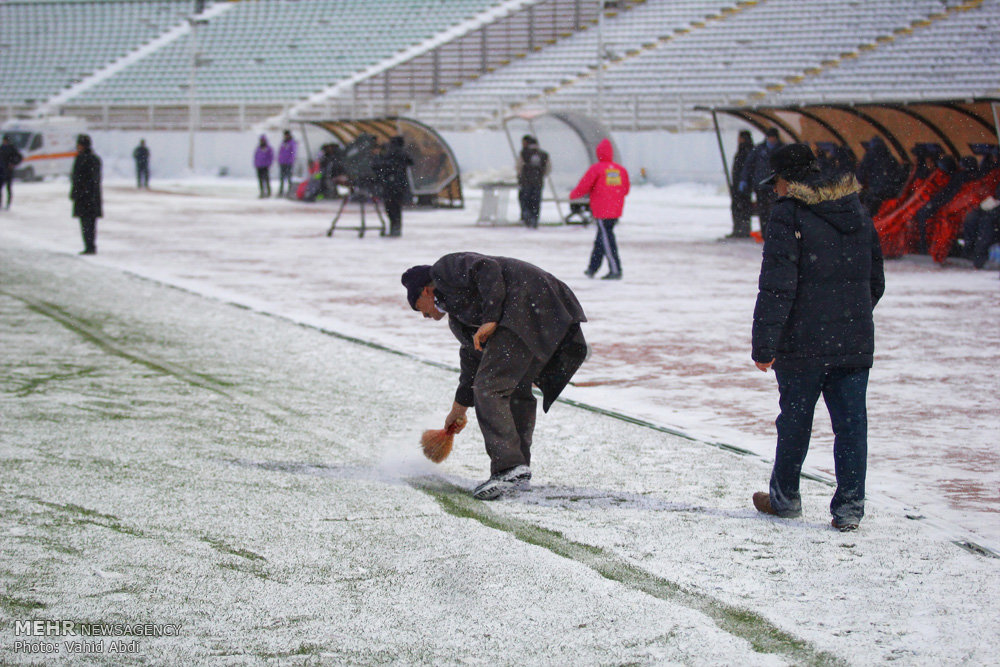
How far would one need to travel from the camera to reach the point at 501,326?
5.18 meters

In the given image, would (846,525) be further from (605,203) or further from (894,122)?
(894,122)

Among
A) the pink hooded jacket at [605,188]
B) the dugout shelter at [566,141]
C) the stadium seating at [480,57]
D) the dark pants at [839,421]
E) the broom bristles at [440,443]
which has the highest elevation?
the stadium seating at [480,57]

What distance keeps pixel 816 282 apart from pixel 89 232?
44.9 feet

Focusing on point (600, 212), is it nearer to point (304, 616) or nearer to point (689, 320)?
point (689, 320)

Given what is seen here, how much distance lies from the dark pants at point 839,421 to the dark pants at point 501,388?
1071 millimetres

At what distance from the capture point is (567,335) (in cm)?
538

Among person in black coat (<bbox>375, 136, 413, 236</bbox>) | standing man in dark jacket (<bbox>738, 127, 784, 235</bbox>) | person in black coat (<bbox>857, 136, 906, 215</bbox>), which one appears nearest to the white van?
person in black coat (<bbox>375, 136, 413, 236</bbox>)

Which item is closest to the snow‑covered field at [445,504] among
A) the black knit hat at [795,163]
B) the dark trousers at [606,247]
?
the black knit hat at [795,163]

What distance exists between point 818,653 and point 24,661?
228 cm

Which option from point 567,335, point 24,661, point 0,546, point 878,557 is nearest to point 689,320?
point 567,335

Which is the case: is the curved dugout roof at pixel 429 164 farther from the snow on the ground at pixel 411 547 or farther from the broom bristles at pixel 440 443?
the broom bristles at pixel 440 443

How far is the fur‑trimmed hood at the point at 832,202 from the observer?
15.7 ft

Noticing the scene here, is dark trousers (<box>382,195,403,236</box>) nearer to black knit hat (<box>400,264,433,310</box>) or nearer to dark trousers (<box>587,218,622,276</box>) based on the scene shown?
dark trousers (<box>587,218,622,276</box>)

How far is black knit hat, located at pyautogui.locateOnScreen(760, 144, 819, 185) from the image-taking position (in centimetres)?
493
